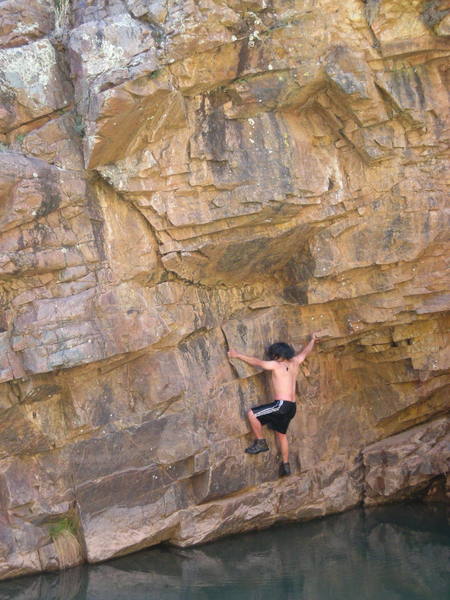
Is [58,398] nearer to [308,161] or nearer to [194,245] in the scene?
[194,245]

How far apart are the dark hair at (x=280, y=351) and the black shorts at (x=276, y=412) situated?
45 cm

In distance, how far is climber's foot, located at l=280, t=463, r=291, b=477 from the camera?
7785mm

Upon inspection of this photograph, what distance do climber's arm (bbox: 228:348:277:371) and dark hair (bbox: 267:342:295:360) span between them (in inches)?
3.0

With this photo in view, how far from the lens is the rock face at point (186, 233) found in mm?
6410

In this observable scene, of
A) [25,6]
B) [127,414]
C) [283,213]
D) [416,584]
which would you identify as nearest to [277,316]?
[283,213]

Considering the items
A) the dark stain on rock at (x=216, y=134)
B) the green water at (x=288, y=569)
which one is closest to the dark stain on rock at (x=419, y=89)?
the dark stain on rock at (x=216, y=134)

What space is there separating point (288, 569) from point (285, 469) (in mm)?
1157

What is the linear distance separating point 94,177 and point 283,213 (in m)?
1.73

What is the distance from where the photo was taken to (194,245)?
6.95 m

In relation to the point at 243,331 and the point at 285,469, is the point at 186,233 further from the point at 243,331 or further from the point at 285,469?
the point at 285,469

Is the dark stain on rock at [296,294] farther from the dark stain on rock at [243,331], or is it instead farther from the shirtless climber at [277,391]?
the dark stain on rock at [243,331]

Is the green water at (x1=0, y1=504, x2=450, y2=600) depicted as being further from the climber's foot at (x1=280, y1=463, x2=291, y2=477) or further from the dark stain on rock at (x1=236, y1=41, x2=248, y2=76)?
the dark stain on rock at (x1=236, y1=41, x2=248, y2=76)

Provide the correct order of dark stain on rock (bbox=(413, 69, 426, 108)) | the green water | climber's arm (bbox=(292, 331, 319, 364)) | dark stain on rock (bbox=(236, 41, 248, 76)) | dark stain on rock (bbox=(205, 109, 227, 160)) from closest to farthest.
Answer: the green water
dark stain on rock (bbox=(236, 41, 248, 76))
dark stain on rock (bbox=(205, 109, 227, 160))
dark stain on rock (bbox=(413, 69, 426, 108))
climber's arm (bbox=(292, 331, 319, 364))

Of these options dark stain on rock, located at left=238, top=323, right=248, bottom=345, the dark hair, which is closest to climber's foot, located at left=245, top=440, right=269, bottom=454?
the dark hair
